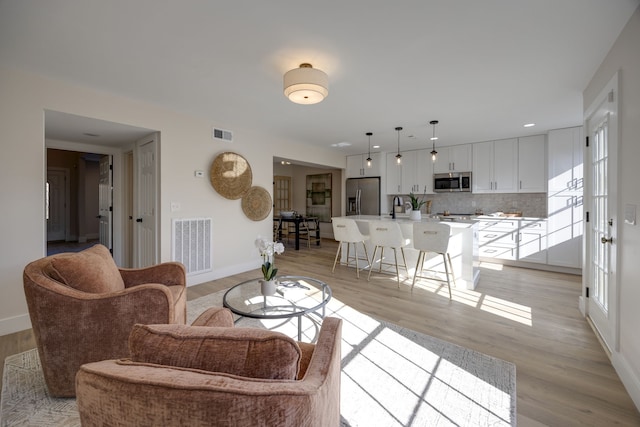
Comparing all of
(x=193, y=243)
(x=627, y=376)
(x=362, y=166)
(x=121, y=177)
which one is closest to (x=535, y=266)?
(x=627, y=376)

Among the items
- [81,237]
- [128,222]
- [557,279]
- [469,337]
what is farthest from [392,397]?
[81,237]

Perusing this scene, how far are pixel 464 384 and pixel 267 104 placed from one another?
3.38m

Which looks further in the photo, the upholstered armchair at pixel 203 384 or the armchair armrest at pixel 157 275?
the armchair armrest at pixel 157 275

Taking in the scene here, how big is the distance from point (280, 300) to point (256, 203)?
9.31ft

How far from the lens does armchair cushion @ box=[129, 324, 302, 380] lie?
75 cm

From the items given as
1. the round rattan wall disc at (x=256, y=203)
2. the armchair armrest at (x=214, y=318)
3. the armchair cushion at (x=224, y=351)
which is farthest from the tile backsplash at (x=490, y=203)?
the armchair cushion at (x=224, y=351)

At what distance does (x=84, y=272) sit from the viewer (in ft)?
5.65

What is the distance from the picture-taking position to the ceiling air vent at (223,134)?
13.7 feet

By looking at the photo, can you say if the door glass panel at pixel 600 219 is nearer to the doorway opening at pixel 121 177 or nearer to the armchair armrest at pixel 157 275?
the armchair armrest at pixel 157 275

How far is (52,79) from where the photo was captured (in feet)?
9.00

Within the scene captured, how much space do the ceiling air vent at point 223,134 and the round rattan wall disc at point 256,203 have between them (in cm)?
89

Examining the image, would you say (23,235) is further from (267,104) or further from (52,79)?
(267,104)

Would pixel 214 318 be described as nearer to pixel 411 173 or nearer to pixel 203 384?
pixel 203 384

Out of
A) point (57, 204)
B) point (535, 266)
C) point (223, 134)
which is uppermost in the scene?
point (223, 134)
